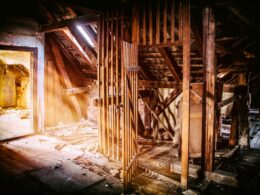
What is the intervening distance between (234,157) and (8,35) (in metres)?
8.43

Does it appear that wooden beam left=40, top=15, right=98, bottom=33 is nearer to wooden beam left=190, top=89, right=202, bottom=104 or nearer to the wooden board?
wooden beam left=190, top=89, right=202, bottom=104

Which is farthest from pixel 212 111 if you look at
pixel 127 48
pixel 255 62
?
pixel 255 62

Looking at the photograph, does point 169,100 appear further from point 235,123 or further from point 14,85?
point 14,85

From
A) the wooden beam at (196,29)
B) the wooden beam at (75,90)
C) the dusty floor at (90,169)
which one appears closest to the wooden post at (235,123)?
the dusty floor at (90,169)

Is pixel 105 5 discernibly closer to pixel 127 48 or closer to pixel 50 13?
pixel 127 48

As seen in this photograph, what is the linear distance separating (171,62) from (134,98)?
2.44 m

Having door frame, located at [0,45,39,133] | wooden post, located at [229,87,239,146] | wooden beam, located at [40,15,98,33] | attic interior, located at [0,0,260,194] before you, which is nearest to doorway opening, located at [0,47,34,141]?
attic interior, located at [0,0,260,194]

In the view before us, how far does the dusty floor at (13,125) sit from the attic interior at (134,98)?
0.13 m

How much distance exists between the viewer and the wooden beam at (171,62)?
23.7 feet

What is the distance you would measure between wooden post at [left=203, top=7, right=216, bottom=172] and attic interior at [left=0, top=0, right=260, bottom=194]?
0.07 feet

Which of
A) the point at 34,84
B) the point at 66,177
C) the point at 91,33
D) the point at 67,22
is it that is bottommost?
the point at 66,177

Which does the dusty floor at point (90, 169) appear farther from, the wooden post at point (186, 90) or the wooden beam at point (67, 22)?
the wooden beam at point (67, 22)

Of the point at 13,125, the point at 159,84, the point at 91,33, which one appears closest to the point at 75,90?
the point at 13,125

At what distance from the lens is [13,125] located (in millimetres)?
11758
